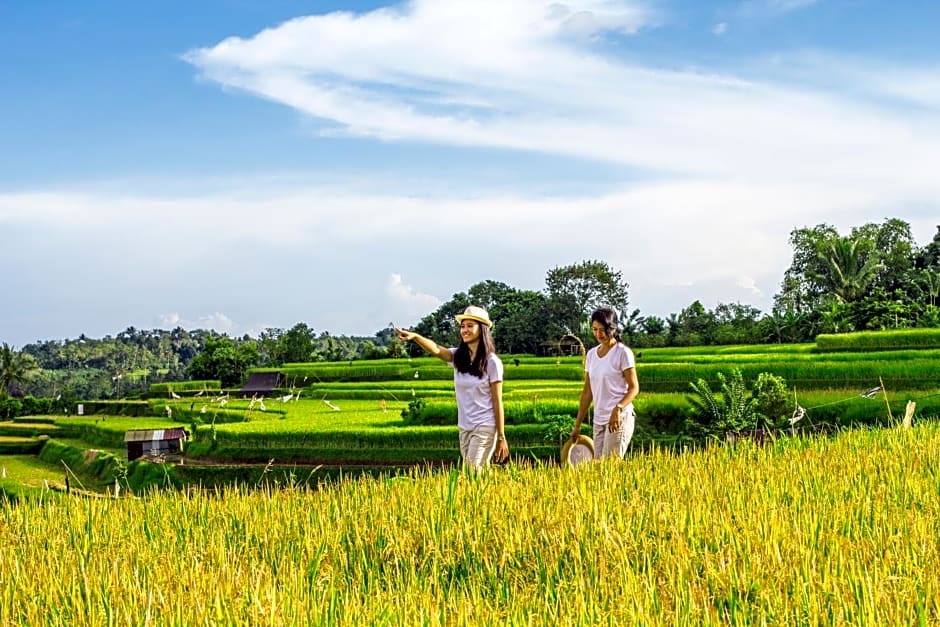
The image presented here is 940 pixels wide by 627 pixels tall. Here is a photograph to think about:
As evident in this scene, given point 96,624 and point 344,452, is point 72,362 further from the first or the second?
point 96,624

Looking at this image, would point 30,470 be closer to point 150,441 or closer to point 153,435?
point 150,441

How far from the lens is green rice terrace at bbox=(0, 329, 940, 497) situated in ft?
51.1

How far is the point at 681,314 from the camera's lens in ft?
144

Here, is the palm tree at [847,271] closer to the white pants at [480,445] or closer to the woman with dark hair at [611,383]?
the woman with dark hair at [611,383]

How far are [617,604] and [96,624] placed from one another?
179cm

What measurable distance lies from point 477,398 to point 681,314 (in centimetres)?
3852

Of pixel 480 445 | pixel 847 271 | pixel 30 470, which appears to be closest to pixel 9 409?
pixel 30 470

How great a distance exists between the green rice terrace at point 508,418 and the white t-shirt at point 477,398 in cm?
465

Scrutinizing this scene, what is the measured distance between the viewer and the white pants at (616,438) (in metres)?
7.15

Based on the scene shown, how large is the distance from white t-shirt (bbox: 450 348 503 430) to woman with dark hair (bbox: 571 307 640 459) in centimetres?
90

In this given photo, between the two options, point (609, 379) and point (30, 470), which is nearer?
point (609, 379)

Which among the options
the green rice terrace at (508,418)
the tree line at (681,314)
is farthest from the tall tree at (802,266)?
the green rice terrace at (508,418)

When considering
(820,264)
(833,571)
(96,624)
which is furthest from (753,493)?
(820,264)

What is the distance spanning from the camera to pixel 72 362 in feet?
316
